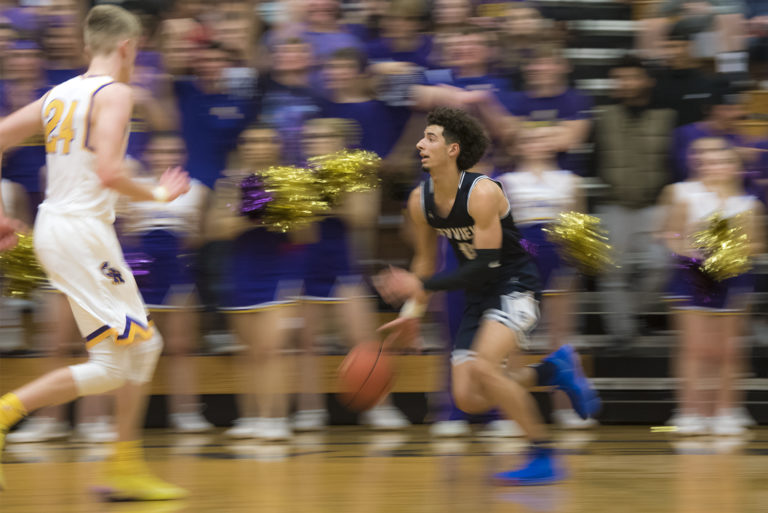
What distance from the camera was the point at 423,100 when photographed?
23.2ft

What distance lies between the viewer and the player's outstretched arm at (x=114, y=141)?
14.9 ft

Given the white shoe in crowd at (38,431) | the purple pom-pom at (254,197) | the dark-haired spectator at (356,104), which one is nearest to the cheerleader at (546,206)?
the dark-haired spectator at (356,104)

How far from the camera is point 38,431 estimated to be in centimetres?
663

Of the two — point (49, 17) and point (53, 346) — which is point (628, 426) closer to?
point (53, 346)

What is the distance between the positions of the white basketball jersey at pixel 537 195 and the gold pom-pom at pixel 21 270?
2799 mm

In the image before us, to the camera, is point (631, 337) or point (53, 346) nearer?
point (53, 346)

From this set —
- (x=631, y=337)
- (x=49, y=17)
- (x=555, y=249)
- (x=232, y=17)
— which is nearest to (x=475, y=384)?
(x=555, y=249)

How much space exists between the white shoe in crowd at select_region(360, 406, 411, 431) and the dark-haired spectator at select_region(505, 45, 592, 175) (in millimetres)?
1897

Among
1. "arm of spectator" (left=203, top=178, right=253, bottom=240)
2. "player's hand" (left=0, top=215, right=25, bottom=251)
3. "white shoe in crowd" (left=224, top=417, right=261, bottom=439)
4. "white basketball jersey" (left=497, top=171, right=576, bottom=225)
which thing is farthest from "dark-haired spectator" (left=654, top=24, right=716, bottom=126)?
"player's hand" (left=0, top=215, right=25, bottom=251)

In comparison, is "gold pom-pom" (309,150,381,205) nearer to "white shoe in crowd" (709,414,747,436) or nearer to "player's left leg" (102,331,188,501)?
"player's left leg" (102,331,188,501)

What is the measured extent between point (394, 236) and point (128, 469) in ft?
10.4

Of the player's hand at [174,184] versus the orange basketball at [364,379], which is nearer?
the player's hand at [174,184]

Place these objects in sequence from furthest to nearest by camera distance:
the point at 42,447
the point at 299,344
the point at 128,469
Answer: the point at 299,344, the point at 42,447, the point at 128,469

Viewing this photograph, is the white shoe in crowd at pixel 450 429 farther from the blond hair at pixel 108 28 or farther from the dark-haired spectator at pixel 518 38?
the blond hair at pixel 108 28
